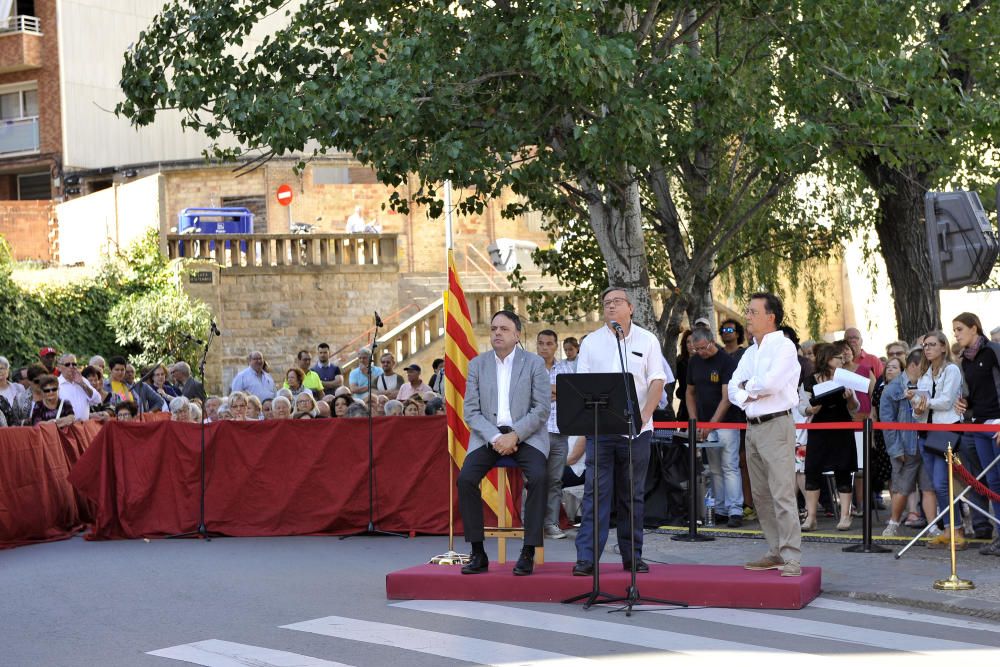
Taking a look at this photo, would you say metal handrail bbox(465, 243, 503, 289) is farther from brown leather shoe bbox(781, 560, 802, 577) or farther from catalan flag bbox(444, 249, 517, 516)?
brown leather shoe bbox(781, 560, 802, 577)

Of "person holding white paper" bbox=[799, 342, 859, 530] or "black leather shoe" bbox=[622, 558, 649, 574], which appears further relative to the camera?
"person holding white paper" bbox=[799, 342, 859, 530]

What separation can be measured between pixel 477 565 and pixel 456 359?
1804mm

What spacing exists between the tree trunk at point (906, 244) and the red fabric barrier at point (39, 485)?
36.7 feet

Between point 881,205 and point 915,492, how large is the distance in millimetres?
7848

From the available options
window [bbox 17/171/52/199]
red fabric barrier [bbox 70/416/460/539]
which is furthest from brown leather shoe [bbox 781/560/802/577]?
window [bbox 17/171/52/199]

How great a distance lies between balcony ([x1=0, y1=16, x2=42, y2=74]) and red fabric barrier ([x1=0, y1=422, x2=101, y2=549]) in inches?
1171

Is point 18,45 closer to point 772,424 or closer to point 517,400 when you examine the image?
point 517,400

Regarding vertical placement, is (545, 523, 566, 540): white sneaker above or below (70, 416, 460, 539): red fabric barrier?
below

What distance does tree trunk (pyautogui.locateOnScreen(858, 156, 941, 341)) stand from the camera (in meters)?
19.7

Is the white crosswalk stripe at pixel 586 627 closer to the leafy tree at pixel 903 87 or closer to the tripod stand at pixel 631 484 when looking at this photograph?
the tripod stand at pixel 631 484

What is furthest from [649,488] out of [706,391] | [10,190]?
[10,190]

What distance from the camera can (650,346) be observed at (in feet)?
34.2

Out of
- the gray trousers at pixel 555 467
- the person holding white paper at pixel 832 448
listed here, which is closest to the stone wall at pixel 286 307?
the gray trousers at pixel 555 467

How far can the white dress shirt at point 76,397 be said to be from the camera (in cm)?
1647
